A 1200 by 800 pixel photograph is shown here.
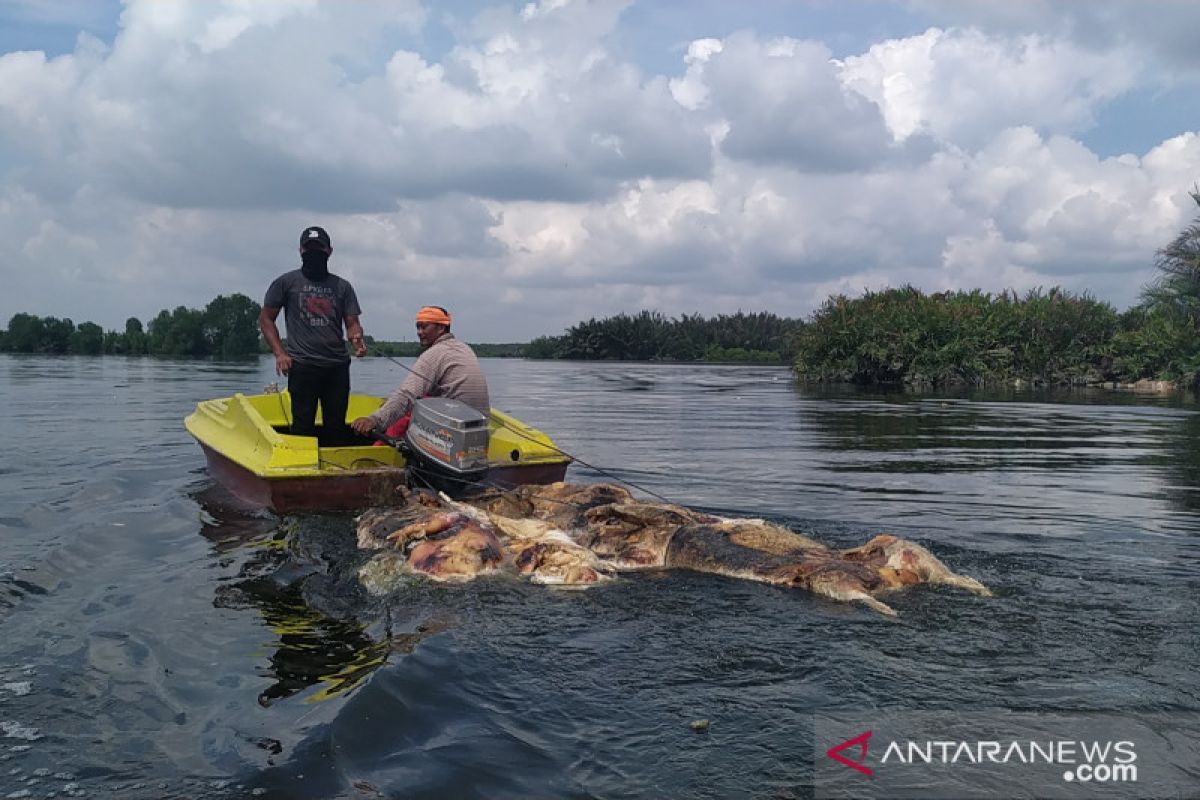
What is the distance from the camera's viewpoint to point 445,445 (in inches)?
309

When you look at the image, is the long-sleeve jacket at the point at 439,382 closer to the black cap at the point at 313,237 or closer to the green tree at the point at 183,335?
the black cap at the point at 313,237

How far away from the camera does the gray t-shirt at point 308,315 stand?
874 centimetres

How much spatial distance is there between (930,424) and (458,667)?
17.2 metres

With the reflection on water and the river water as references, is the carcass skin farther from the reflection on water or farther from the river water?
the reflection on water

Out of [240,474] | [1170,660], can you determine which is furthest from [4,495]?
[1170,660]

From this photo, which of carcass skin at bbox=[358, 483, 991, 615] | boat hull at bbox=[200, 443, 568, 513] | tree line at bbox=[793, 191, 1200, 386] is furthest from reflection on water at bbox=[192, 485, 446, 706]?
tree line at bbox=[793, 191, 1200, 386]

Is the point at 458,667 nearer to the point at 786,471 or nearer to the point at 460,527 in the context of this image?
the point at 460,527

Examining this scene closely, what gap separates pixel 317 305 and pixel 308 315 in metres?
0.14

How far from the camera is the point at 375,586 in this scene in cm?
584

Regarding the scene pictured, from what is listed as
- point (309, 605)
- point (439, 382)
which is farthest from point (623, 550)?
point (439, 382)

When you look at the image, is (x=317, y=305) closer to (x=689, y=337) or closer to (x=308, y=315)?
(x=308, y=315)

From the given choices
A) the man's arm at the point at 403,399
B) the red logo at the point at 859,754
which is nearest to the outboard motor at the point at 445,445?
the man's arm at the point at 403,399

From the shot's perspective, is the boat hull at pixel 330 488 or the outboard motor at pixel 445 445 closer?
the outboard motor at pixel 445 445

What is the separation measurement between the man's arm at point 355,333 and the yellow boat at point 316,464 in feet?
3.41
